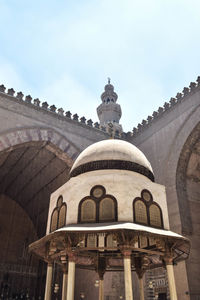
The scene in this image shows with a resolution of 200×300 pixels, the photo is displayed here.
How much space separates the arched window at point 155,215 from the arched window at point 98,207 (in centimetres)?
78

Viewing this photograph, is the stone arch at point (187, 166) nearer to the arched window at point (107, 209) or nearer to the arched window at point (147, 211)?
the arched window at point (147, 211)

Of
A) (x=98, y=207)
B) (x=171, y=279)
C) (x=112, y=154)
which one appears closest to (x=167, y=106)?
(x=112, y=154)

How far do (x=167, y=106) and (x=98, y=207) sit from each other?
8.23 m

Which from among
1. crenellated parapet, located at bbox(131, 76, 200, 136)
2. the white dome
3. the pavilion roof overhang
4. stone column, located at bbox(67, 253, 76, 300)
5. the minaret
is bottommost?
stone column, located at bbox(67, 253, 76, 300)

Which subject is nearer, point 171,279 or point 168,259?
point 171,279

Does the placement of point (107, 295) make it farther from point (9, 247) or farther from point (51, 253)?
point (9, 247)

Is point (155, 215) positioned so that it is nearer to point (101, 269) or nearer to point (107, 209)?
point (107, 209)

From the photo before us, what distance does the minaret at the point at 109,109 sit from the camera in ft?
62.3

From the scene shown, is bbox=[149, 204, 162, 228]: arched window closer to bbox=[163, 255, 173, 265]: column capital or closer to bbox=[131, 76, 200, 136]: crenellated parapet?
bbox=[163, 255, 173, 265]: column capital

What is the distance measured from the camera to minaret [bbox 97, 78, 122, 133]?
62.3ft

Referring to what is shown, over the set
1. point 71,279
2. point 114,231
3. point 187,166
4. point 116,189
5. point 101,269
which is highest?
point 187,166

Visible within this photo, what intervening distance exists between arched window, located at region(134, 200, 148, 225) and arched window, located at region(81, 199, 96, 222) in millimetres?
819

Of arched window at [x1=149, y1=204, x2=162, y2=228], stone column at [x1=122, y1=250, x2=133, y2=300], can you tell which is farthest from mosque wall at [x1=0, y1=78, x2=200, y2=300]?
stone column at [x1=122, y1=250, x2=133, y2=300]

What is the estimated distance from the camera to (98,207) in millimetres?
5266
